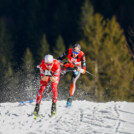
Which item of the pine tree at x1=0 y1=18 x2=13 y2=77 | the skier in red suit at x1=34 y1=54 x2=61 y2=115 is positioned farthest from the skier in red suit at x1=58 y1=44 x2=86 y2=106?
the pine tree at x1=0 y1=18 x2=13 y2=77

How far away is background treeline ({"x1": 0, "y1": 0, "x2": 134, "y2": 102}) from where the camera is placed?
664 inches

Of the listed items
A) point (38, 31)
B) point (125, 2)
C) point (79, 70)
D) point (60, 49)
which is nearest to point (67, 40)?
point (38, 31)

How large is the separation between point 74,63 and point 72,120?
8.47 feet

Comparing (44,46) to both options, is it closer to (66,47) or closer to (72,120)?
(66,47)

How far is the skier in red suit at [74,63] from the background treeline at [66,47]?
8.38 feet

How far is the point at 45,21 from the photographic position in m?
75.7

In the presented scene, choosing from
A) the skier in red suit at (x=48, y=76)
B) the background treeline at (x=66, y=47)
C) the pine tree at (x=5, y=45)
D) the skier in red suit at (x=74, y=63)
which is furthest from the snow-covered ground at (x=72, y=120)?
the pine tree at (x=5, y=45)

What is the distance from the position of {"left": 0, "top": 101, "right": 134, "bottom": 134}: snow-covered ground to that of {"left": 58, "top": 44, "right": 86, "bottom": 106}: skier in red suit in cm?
65

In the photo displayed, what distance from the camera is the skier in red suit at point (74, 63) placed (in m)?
9.39

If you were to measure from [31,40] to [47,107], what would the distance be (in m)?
58.2

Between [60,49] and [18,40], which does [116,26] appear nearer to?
[60,49]

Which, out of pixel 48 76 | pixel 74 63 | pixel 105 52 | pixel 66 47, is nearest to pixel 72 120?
pixel 48 76

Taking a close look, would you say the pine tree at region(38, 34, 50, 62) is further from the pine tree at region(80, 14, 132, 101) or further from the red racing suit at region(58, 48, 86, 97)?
the red racing suit at region(58, 48, 86, 97)

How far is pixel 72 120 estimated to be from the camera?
768 cm
